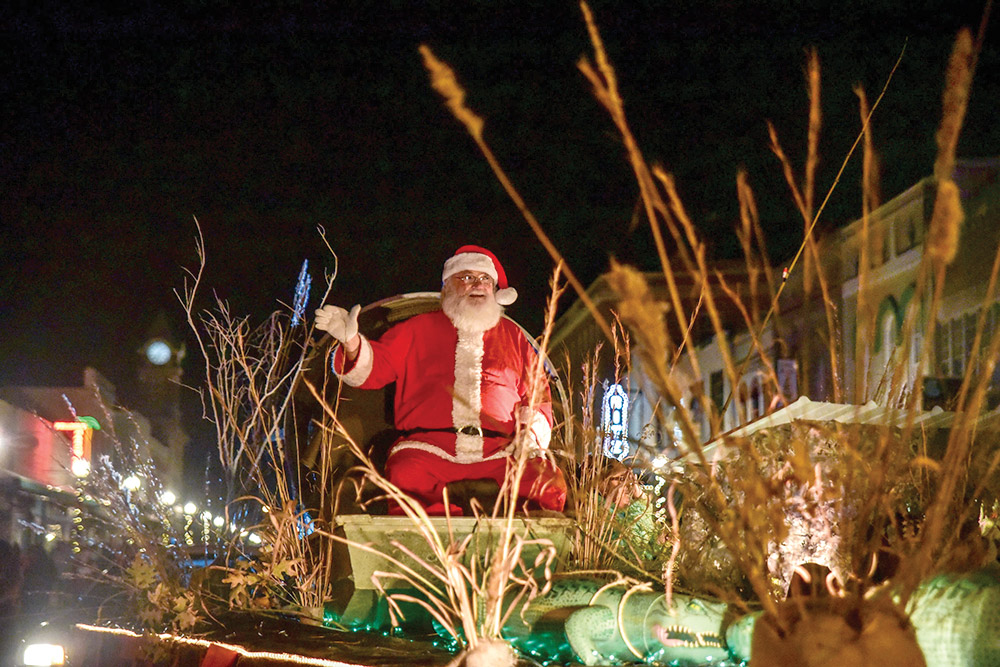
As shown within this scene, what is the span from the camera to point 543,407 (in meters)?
5.77

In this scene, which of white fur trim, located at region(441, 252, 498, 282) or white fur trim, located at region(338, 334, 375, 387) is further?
white fur trim, located at region(441, 252, 498, 282)

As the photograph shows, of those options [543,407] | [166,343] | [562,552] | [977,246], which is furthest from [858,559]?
Result: [166,343]

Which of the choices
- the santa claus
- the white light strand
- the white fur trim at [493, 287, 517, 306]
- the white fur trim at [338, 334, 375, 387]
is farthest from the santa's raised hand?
the white light strand

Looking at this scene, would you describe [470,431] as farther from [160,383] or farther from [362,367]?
[160,383]

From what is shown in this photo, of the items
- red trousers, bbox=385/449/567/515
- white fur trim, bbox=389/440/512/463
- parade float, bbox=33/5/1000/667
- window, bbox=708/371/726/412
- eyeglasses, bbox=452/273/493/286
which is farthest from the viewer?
window, bbox=708/371/726/412

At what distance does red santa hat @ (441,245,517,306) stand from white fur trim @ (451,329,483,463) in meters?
0.28

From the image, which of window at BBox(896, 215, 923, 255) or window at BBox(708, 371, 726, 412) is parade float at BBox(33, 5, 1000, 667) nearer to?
window at BBox(896, 215, 923, 255)

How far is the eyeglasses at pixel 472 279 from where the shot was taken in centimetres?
613

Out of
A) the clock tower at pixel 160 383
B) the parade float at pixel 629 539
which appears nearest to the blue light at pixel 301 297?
the parade float at pixel 629 539

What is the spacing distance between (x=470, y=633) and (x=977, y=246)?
15.8m

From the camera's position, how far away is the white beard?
6.03 m

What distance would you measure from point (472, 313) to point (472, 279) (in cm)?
23

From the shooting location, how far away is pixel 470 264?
616 centimetres

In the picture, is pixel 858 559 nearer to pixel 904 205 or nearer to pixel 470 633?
pixel 470 633
